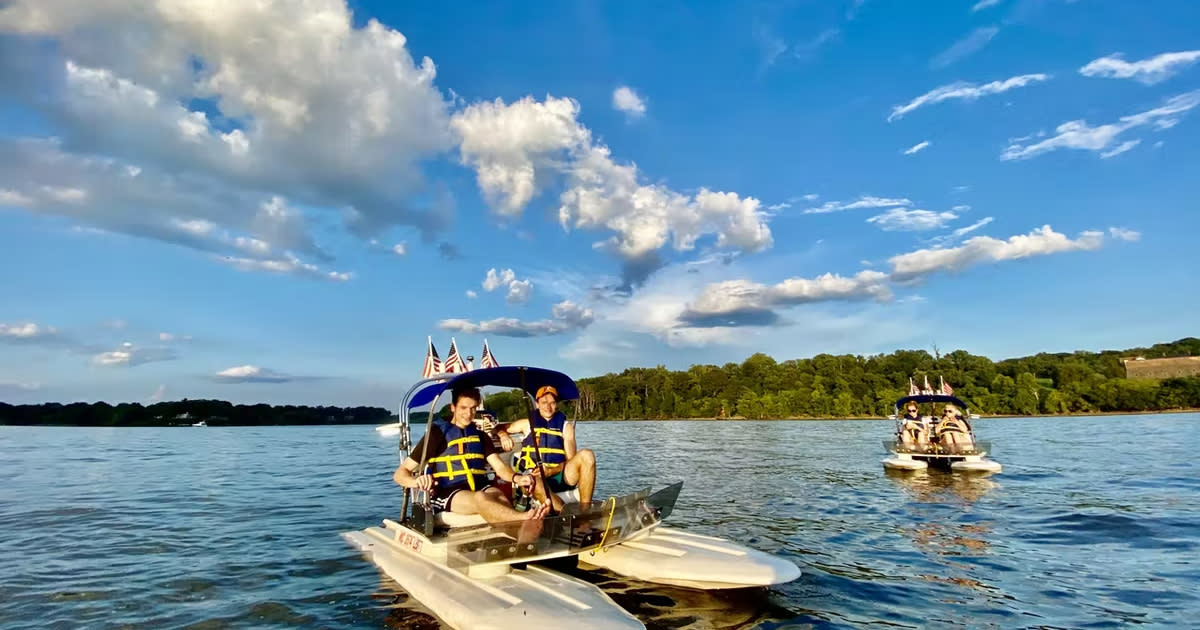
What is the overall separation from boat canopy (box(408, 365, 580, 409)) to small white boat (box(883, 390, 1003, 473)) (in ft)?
57.6

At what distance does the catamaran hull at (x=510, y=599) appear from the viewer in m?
5.98

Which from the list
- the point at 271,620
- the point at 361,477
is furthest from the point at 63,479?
the point at 271,620

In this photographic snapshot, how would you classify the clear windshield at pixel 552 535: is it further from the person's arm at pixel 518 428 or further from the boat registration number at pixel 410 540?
the person's arm at pixel 518 428

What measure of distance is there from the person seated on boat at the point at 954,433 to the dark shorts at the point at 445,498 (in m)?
20.2

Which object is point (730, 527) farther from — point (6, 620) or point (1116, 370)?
point (1116, 370)

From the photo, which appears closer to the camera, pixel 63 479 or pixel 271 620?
pixel 271 620

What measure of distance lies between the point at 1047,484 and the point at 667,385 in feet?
373

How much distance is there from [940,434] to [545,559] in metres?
20.9

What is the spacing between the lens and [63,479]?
2402 centimetres

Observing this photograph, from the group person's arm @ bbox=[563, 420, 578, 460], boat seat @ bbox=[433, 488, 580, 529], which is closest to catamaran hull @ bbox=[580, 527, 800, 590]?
boat seat @ bbox=[433, 488, 580, 529]

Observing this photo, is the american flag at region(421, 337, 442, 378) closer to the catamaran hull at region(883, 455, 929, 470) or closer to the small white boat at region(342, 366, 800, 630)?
the small white boat at region(342, 366, 800, 630)

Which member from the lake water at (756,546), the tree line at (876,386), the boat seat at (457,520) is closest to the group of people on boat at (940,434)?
the lake water at (756,546)

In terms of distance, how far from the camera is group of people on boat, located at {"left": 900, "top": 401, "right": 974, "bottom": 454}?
22828 millimetres

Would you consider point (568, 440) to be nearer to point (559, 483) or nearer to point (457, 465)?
point (559, 483)
